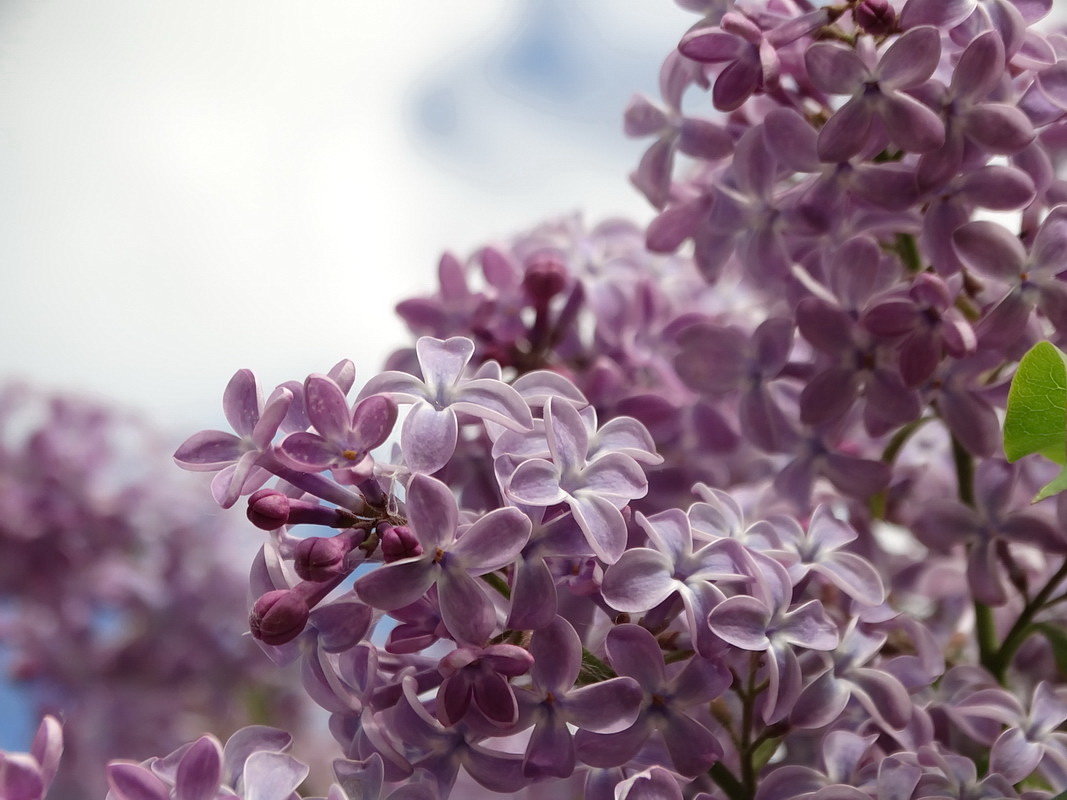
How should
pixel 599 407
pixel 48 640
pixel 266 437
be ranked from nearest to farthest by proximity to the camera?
pixel 266 437, pixel 599 407, pixel 48 640

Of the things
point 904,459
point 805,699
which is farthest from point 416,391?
point 904,459

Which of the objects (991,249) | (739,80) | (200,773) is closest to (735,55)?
(739,80)

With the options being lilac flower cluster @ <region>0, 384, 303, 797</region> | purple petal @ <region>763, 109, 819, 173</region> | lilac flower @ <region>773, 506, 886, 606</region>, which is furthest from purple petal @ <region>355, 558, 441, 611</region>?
lilac flower cluster @ <region>0, 384, 303, 797</region>

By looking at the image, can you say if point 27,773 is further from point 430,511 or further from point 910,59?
point 910,59

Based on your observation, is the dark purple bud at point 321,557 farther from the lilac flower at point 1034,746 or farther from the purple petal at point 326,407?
the lilac flower at point 1034,746

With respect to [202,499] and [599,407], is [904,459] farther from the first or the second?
[202,499]

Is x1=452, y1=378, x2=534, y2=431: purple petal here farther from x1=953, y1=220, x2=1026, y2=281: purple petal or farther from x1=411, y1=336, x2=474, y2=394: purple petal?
x1=953, y1=220, x2=1026, y2=281: purple petal

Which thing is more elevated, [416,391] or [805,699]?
[416,391]
